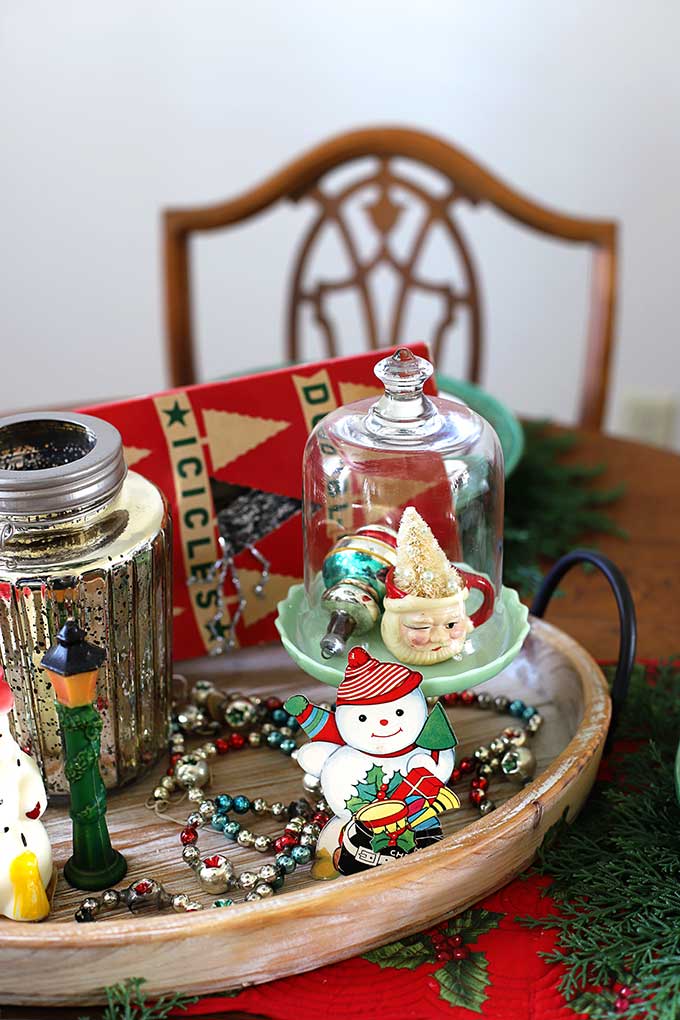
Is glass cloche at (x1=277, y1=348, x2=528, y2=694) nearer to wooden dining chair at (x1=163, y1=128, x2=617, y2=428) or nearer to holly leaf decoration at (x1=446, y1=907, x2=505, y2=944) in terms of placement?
holly leaf decoration at (x1=446, y1=907, x2=505, y2=944)

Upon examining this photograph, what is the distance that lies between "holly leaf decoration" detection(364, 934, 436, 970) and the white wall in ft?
4.58

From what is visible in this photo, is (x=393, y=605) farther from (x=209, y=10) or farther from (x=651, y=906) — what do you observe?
(x=209, y=10)

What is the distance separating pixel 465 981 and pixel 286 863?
0.39 ft

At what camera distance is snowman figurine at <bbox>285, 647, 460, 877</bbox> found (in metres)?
0.63

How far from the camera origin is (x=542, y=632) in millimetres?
844

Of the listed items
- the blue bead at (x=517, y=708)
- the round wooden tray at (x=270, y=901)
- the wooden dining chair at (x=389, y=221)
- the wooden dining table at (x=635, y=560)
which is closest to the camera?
the round wooden tray at (x=270, y=901)

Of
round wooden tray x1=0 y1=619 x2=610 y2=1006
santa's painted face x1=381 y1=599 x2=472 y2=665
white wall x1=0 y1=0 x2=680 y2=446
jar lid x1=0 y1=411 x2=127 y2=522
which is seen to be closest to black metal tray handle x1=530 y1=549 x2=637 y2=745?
round wooden tray x1=0 y1=619 x2=610 y2=1006

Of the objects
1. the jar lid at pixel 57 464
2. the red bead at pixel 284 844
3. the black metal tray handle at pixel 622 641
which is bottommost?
the red bead at pixel 284 844

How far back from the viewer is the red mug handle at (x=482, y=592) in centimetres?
77

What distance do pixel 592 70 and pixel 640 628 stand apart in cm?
109

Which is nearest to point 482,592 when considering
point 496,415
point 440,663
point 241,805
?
point 440,663

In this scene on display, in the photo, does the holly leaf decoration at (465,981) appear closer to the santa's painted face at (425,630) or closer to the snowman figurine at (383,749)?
the snowman figurine at (383,749)

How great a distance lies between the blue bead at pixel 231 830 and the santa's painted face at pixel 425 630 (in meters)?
0.14

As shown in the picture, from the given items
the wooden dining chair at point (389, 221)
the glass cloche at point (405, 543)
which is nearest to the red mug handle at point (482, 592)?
the glass cloche at point (405, 543)
